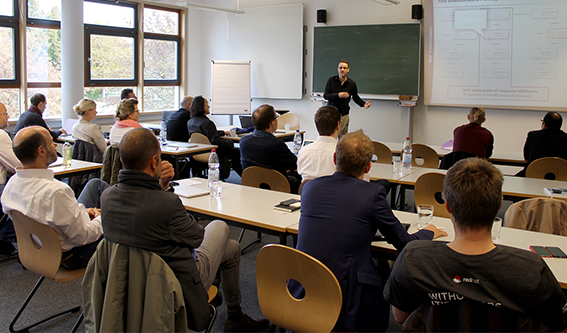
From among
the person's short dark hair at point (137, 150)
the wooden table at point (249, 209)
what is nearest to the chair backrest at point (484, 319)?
the wooden table at point (249, 209)

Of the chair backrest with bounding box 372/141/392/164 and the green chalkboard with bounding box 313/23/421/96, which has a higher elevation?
the green chalkboard with bounding box 313/23/421/96

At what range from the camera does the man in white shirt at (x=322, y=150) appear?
3.62 m

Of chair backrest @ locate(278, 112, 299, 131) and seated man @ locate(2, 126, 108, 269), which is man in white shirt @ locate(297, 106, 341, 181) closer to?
seated man @ locate(2, 126, 108, 269)

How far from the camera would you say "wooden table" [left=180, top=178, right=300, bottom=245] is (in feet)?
8.72

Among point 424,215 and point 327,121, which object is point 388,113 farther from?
point 424,215

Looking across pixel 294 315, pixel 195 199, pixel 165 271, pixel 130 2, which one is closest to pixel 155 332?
pixel 165 271

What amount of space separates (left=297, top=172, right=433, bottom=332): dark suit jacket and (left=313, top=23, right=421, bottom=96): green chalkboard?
21.0 feet

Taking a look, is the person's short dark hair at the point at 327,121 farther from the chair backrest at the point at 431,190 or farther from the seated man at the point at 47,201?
the seated man at the point at 47,201

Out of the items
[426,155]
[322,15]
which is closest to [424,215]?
[426,155]

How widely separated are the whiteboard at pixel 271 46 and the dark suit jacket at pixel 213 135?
347cm

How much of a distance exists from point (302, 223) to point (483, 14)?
6.56 metres

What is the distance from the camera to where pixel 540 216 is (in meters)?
2.66

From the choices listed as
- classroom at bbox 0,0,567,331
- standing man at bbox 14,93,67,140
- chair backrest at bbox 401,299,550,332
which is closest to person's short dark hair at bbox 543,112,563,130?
classroom at bbox 0,0,567,331

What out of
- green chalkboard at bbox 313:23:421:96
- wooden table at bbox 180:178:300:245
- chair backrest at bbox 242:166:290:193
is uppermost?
green chalkboard at bbox 313:23:421:96
